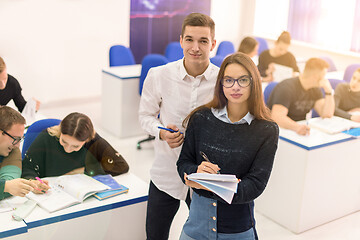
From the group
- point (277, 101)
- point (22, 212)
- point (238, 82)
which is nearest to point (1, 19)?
point (277, 101)

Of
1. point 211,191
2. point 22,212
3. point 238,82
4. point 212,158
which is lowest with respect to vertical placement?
point 22,212

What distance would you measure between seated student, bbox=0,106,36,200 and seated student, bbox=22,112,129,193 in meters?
0.07

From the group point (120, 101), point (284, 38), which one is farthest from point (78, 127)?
point (284, 38)

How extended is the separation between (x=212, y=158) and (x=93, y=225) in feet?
2.81

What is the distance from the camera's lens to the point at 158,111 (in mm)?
2307

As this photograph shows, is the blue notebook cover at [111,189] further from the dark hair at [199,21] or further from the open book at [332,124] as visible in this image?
Answer: the open book at [332,124]

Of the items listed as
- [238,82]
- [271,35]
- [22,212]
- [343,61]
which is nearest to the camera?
[238,82]

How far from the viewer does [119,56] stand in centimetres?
556

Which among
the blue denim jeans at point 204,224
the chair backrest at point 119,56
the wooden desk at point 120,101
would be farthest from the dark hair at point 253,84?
the chair backrest at point 119,56

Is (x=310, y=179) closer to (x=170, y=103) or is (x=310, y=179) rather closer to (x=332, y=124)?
(x=332, y=124)

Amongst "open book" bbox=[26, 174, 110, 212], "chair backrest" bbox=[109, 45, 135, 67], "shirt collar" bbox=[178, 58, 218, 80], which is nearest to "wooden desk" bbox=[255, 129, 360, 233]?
"shirt collar" bbox=[178, 58, 218, 80]

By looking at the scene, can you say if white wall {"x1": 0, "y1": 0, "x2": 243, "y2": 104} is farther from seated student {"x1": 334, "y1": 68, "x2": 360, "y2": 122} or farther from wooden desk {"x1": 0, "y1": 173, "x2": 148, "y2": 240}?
wooden desk {"x1": 0, "y1": 173, "x2": 148, "y2": 240}

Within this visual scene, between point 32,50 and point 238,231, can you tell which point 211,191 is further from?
point 32,50

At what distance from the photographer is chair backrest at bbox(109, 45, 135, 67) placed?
5.52 meters
